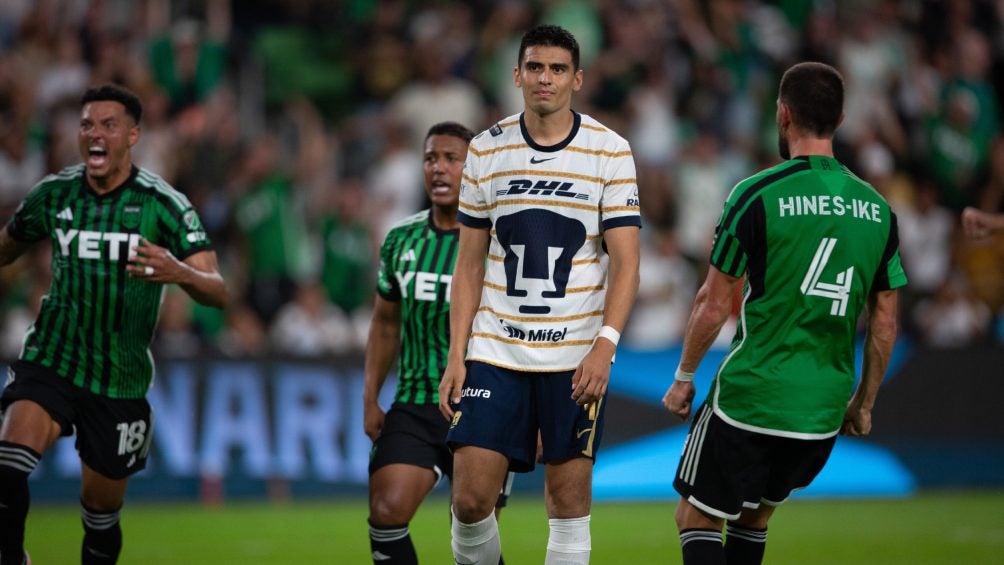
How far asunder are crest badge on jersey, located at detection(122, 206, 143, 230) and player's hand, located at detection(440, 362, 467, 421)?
8.18 feet

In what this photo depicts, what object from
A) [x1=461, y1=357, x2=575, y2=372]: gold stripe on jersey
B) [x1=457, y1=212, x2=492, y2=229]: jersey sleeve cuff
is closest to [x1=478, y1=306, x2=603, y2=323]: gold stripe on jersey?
[x1=461, y1=357, x2=575, y2=372]: gold stripe on jersey

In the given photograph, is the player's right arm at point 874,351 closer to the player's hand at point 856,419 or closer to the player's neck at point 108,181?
the player's hand at point 856,419

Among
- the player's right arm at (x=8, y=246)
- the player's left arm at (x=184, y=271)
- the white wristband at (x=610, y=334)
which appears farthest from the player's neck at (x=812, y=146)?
the player's right arm at (x=8, y=246)

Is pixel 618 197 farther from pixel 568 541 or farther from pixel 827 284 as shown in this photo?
pixel 568 541

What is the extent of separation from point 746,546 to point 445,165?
8.76ft

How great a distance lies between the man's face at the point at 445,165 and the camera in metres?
7.84

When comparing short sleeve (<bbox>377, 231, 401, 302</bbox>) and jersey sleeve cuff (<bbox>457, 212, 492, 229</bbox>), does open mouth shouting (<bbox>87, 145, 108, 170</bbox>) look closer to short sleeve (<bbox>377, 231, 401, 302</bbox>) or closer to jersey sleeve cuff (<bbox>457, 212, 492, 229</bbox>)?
short sleeve (<bbox>377, 231, 401, 302</bbox>)

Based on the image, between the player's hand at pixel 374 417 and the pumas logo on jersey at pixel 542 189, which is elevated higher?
the pumas logo on jersey at pixel 542 189

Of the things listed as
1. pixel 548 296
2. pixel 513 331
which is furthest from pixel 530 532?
pixel 548 296

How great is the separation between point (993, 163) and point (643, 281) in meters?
4.48

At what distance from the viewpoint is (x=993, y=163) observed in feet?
53.7

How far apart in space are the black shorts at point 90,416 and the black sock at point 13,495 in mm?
349

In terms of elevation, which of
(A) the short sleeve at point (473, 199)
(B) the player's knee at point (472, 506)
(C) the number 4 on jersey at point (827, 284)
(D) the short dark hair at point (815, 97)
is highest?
(D) the short dark hair at point (815, 97)

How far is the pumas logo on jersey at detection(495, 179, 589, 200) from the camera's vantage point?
251 inches
